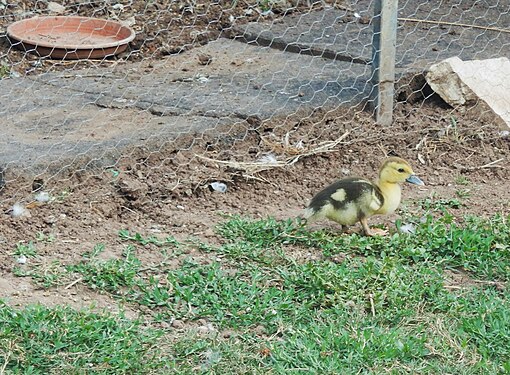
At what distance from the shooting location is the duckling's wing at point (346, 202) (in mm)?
4898

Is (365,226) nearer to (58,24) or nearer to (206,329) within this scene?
(206,329)

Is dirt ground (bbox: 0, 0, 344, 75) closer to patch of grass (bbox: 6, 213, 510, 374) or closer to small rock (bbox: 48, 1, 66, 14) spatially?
small rock (bbox: 48, 1, 66, 14)

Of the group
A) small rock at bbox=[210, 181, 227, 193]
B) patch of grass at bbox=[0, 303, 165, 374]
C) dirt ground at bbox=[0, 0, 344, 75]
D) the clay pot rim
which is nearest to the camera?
patch of grass at bbox=[0, 303, 165, 374]

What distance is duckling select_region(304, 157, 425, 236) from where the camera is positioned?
16.1 ft

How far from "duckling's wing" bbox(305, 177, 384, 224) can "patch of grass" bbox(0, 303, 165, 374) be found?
1.22 m

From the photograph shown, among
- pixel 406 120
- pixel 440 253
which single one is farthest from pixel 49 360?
pixel 406 120

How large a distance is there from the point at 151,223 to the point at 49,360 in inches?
55.8

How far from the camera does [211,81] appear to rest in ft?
22.8

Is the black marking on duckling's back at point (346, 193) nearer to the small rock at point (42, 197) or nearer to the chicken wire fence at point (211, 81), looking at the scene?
the chicken wire fence at point (211, 81)

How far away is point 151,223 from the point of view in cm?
511

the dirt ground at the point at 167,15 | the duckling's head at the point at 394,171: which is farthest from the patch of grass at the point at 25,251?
the dirt ground at the point at 167,15

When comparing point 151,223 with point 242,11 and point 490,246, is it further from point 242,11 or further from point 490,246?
point 242,11

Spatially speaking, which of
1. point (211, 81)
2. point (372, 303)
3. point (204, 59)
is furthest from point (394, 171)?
point (204, 59)

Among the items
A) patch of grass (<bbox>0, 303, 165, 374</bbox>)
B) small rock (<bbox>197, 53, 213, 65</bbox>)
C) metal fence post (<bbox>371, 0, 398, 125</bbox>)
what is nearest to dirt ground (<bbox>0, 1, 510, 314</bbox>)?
metal fence post (<bbox>371, 0, 398, 125</bbox>)
